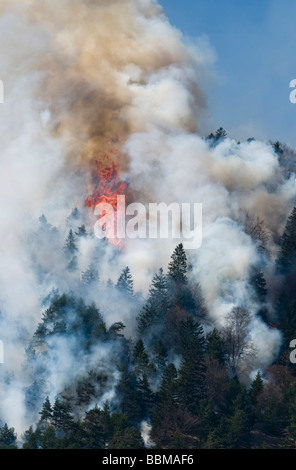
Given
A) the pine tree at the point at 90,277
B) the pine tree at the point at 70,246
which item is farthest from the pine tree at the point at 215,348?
the pine tree at the point at 70,246

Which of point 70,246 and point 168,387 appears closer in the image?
point 168,387

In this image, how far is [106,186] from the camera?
359 feet

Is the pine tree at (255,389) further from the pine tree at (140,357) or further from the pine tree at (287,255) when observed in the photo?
the pine tree at (287,255)

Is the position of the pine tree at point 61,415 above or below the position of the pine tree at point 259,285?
below

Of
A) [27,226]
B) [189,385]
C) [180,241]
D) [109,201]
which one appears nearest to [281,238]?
[180,241]

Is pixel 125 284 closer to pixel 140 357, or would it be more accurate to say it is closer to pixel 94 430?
pixel 140 357

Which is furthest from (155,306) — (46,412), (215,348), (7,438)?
(7,438)

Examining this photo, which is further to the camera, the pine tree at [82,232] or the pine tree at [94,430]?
the pine tree at [82,232]

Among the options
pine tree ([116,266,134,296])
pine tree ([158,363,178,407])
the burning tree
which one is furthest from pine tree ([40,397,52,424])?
pine tree ([116,266,134,296])

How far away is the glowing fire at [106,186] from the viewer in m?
108

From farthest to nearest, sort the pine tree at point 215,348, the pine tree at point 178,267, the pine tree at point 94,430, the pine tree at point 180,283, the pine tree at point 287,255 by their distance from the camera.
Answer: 1. the pine tree at point 287,255
2. the pine tree at point 178,267
3. the pine tree at point 180,283
4. the pine tree at point 215,348
5. the pine tree at point 94,430

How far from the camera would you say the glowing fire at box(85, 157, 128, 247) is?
107812 millimetres

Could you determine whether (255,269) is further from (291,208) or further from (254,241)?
(291,208)

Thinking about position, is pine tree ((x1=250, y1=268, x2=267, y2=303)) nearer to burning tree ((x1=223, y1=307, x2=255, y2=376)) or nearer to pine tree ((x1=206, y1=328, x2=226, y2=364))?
burning tree ((x1=223, y1=307, x2=255, y2=376))
